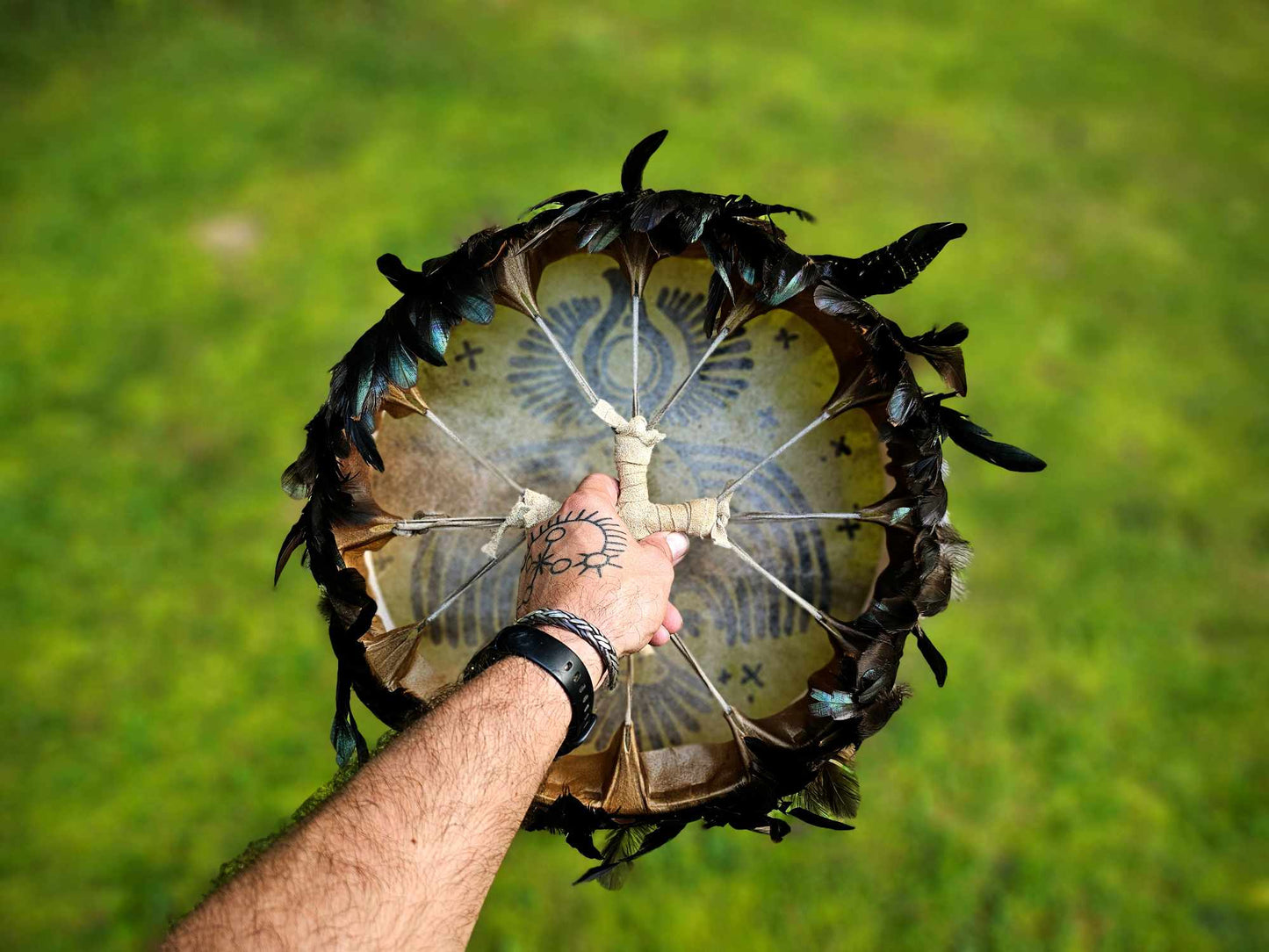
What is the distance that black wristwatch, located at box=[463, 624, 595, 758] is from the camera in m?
1.17

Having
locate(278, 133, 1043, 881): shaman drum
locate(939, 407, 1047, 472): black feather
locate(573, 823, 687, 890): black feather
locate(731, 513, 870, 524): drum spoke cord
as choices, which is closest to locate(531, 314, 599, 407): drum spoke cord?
locate(278, 133, 1043, 881): shaman drum

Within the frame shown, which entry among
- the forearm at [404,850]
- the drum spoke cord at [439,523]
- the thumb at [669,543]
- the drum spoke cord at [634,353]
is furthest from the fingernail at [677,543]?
the forearm at [404,850]

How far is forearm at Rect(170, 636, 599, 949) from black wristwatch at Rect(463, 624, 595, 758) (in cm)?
7

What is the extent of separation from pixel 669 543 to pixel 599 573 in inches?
7.4

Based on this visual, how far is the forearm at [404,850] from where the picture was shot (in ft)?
3.11

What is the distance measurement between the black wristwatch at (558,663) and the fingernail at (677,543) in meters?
0.33

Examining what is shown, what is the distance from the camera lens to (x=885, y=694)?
1385 millimetres

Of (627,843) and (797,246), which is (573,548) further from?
(797,246)

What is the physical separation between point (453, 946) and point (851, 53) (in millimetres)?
4791

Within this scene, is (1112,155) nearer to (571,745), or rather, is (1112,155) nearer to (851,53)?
(851,53)

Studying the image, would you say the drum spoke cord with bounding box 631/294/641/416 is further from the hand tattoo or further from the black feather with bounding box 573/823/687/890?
the black feather with bounding box 573/823/687/890

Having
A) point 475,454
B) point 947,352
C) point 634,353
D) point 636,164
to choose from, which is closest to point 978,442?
point 947,352

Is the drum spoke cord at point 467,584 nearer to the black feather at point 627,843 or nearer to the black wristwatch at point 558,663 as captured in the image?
the black wristwatch at point 558,663

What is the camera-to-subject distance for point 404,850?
3.25 ft
